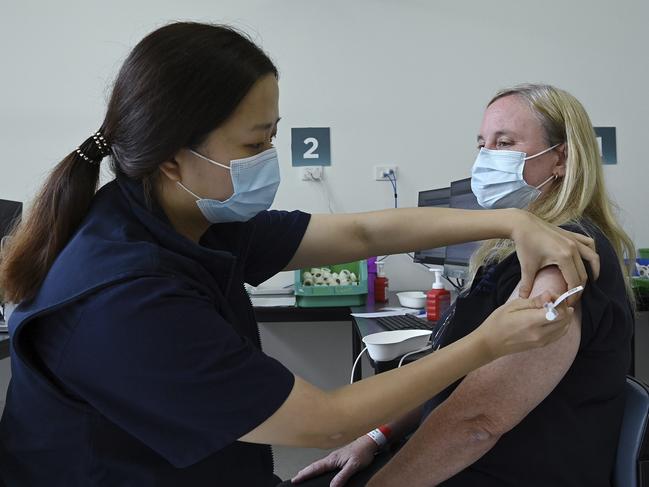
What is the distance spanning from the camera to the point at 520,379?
2.96ft

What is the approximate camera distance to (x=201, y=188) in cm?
95

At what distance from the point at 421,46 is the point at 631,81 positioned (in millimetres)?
1257

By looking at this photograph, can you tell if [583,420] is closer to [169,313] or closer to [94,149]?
[169,313]

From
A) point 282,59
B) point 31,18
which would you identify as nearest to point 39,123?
point 31,18

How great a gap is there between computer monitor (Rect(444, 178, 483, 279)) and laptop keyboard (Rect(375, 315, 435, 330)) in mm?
409

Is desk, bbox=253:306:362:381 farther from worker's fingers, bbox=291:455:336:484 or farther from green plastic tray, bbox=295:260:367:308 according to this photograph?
worker's fingers, bbox=291:455:336:484

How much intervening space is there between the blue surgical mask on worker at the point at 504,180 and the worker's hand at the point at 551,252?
344 millimetres

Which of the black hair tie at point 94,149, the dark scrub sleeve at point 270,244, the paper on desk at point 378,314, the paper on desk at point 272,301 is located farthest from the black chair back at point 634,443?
the paper on desk at point 272,301

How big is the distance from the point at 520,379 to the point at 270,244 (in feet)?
1.98

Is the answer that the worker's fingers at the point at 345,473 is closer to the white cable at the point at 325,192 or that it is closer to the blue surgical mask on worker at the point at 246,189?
the blue surgical mask on worker at the point at 246,189

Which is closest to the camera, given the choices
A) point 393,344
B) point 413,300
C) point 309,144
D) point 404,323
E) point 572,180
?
point 572,180

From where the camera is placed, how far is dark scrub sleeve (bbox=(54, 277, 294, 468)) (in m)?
0.68

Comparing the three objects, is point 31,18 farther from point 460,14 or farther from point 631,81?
point 631,81


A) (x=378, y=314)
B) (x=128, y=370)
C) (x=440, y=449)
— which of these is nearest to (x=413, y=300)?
(x=378, y=314)
